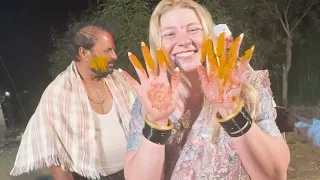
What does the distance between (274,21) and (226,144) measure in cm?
386

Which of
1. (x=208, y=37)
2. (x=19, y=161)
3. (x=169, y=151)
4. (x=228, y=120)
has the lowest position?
(x=19, y=161)

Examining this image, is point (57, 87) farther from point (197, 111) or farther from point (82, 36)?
point (197, 111)

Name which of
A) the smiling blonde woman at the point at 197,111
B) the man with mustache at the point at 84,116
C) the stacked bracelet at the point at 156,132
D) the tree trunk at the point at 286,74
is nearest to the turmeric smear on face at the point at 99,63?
the man with mustache at the point at 84,116

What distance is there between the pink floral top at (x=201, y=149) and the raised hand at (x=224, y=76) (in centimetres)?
10

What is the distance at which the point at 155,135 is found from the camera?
0.97 meters

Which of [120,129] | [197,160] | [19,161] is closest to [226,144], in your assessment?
[197,160]

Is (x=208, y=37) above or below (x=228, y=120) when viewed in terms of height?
above

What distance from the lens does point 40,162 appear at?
142 cm

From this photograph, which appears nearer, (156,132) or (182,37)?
(156,132)

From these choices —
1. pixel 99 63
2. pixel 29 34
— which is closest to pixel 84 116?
pixel 99 63

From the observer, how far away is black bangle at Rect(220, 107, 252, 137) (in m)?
0.94

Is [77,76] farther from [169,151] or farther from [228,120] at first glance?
[228,120]

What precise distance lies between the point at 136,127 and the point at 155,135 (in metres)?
0.11

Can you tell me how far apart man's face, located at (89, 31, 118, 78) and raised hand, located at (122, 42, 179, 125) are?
457 mm
